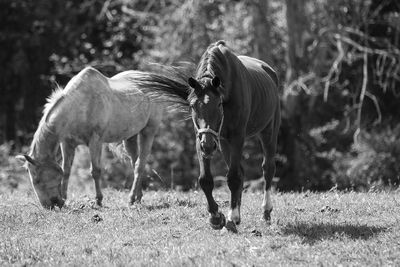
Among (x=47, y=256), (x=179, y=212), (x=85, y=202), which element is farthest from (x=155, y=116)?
(x=47, y=256)

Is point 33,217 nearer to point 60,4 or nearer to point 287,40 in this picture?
point 287,40

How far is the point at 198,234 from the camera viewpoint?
743 cm

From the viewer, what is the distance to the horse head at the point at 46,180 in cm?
970

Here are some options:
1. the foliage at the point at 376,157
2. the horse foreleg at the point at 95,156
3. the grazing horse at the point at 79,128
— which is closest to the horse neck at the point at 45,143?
the grazing horse at the point at 79,128

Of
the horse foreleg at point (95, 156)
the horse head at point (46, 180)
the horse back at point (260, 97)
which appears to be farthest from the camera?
the horse foreleg at point (95, 156)

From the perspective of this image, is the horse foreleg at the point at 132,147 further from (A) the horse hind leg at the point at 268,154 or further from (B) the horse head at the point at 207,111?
(B) the horse head at the point at 207,111

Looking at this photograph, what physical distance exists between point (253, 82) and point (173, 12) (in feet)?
43.5

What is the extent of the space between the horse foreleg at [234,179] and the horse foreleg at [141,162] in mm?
3175

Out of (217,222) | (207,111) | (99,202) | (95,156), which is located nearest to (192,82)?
(207,111)

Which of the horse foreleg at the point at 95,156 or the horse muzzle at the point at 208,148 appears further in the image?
the horse foreleg at the point at 95,156

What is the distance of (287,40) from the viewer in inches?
778

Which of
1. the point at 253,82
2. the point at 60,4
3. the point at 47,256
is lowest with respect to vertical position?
the point at 60,4

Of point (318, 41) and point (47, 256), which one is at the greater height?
point (47, 256)

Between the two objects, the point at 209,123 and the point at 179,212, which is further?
the point at 179,212
